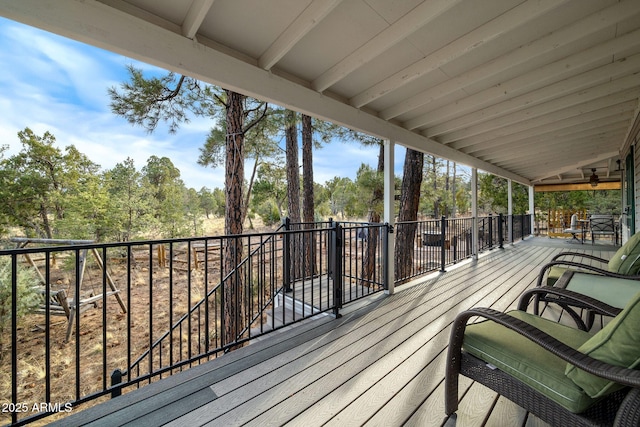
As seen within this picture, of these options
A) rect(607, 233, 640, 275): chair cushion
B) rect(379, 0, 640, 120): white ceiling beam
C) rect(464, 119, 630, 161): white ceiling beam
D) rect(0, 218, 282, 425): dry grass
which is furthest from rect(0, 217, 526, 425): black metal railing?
rect(607, 233, 640, 275): chair cushion

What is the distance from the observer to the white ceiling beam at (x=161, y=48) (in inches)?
56.3

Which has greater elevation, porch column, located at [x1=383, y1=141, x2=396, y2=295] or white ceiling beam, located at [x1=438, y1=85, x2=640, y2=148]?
white ceiling beam, located at [x1=438, y1=85, x2=640, y2=148]

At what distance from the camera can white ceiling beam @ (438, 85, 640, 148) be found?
3318 millimetres

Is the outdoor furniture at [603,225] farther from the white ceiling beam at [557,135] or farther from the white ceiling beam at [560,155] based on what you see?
the white ceiling beam at [557,135]

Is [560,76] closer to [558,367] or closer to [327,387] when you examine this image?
[558,367]

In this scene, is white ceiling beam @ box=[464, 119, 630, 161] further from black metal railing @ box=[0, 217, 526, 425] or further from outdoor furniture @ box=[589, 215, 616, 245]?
outdoor furniture @ box=[589, 215, 616, 245]

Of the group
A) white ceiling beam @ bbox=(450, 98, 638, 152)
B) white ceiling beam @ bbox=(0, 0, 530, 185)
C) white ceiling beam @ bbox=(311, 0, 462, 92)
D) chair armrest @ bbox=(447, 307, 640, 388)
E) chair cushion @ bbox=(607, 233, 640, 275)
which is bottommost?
chair armrest @ bbox=(447, 307, 640, 388)

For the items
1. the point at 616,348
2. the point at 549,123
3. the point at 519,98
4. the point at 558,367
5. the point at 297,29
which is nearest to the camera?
the point at 616,348

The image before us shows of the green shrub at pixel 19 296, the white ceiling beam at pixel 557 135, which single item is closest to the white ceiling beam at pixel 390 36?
the white ceiling beam at pixel 557 135

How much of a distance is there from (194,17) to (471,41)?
2.09 meters

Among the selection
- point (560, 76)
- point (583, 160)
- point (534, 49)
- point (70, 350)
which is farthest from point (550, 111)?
point (70, 350)

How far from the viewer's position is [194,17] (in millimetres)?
1759

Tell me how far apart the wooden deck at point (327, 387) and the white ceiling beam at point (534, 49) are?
2.48m

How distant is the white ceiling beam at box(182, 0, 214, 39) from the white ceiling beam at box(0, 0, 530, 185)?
7 centimetres
